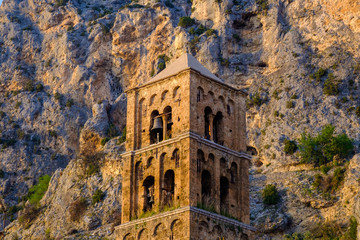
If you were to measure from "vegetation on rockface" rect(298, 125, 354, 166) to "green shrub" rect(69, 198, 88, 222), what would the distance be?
21083mm

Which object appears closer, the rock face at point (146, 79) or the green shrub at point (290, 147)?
the green shrub at point (290, 147)

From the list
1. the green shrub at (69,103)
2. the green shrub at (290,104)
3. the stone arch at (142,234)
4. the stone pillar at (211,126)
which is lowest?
the stone arch at (142,234)

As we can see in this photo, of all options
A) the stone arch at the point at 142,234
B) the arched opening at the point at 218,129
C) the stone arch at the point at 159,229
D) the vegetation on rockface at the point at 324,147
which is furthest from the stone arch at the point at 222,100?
the vegetation on rockface at the point at 324,147

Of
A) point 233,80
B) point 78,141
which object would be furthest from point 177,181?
point 78,141

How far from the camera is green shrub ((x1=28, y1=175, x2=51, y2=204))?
89.9 meters

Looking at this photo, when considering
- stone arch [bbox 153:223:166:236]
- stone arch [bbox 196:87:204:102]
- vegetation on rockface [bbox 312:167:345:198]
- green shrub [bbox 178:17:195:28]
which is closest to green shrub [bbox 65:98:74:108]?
green shrub [bbox 178:17:195:28]

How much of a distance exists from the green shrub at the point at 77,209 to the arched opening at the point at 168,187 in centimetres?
3904

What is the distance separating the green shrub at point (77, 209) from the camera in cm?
8212

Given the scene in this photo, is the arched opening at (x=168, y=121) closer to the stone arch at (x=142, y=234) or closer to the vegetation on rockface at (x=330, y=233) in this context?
the stone arch at (x=142, y=234)

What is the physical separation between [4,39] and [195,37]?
28463mm

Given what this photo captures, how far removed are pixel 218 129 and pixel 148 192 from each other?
16.6 ft

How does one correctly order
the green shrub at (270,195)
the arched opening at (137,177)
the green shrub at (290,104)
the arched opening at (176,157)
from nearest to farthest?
the arched opening at (176,157)
the arched opening at (137,177)
the green shrub at (270,195)
the green shrub at (290,104)

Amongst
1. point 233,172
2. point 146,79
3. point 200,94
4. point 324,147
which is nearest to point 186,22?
point 146,79

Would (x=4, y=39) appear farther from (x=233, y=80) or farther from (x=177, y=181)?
(x=177, y=181)
